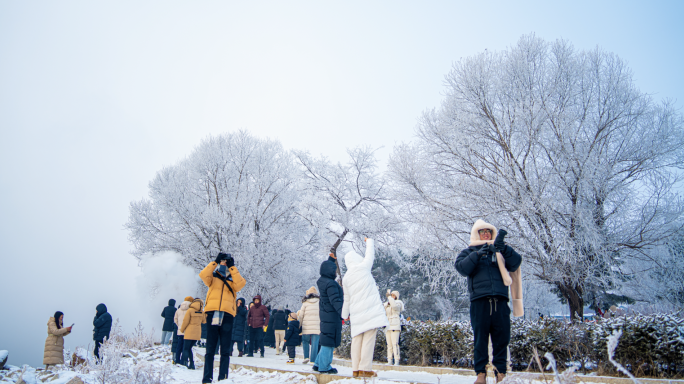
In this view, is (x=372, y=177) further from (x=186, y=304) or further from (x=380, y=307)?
(x=380, y=307)

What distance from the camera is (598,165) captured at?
11023 mm

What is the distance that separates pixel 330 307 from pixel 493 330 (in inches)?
123

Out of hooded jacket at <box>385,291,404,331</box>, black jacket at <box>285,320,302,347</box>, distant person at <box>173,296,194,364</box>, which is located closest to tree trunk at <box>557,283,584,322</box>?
hooded jacket at <box>385,291,404,331</box>

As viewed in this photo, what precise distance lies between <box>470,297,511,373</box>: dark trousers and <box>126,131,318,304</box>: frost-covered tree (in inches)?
720

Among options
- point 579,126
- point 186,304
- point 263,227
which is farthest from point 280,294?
point 579,126

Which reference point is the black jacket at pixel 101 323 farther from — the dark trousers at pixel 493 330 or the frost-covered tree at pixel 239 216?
the frost-covered tree at pixel 239 216

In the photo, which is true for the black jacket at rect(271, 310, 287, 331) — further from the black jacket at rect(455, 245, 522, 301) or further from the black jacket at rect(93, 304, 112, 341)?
the black jacket at rect(455, 245, 522, 301)

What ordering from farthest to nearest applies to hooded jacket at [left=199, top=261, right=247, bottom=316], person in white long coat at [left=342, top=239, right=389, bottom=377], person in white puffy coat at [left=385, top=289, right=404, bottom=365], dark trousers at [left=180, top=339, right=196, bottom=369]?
dark trousers at [left=180, top=339, right=196, bottom=369], person in white puffy coat at [left=385, top=289, right=404, bottom=365], hooded jacket at [left=199, top=261, right=247, bottom=316], person in white long coat at [left=342, top=239, right=389, bottom=377]

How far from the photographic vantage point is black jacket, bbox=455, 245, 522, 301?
4.36 metres

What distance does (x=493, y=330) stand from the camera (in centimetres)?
438

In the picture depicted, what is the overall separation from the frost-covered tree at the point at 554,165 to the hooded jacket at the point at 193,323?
7361 millimetres

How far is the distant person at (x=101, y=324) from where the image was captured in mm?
10469

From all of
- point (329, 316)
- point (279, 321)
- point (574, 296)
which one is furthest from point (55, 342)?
point (574, 296)

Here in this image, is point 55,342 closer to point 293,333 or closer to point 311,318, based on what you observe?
point 293,333
